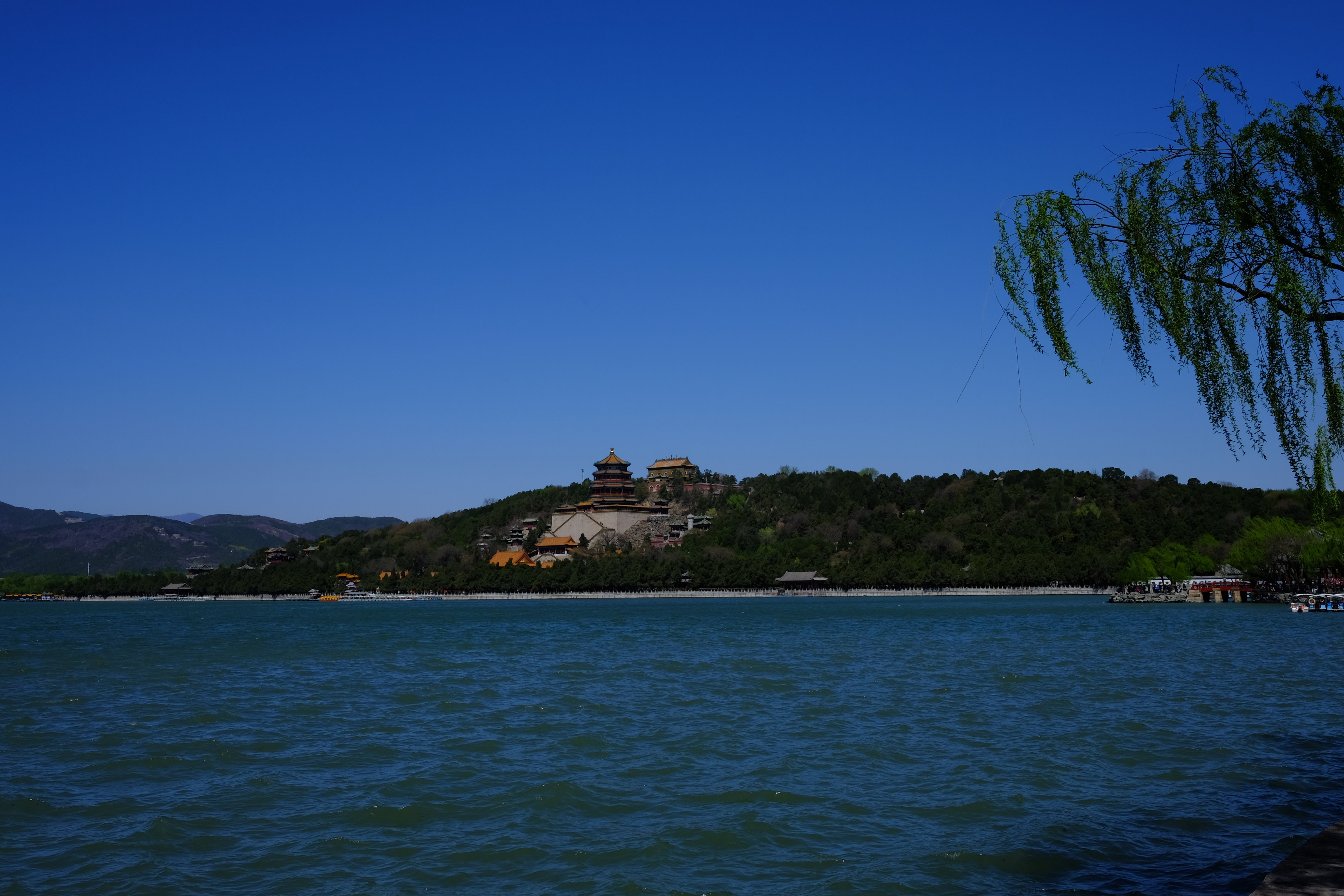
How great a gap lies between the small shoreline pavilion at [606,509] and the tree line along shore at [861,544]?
4397 millimetres

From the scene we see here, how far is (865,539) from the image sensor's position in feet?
421

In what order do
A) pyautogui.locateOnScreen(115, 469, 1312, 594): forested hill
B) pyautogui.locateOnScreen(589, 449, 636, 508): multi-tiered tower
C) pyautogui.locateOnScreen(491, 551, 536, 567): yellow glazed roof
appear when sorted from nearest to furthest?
1. pyautogui.locateOnScreen(115, 469, 1312, 594): forested hill
2. pyautogui.locateOnScreen(491, 551, 536, 567): yellow glazed roof
3. pyautogui.locateOnScreen(589, 449, 636, 508): multi-tiered tower

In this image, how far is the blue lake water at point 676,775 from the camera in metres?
9.75

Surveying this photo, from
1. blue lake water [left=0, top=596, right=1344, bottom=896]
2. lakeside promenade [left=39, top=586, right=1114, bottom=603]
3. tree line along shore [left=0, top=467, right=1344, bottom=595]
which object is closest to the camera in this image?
blue lake water [left=0, top=596, right=1344, bottom=896]

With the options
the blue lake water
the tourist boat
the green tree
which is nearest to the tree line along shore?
the green tree

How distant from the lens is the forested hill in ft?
367

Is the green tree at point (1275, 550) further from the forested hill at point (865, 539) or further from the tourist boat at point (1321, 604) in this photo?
the forested hill at point (865, 539)

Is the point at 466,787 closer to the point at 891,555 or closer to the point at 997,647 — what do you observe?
the point at 997,647

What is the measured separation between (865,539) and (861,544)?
3.49ft

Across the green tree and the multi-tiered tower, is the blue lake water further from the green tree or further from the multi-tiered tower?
the multi-tiered tower

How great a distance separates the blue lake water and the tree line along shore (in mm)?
58552

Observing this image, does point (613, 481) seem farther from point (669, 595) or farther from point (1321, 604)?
point (1321, 604)

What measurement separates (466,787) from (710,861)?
4406 mm

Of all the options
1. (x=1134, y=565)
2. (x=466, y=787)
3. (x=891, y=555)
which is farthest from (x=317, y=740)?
(x=891, y=555)
